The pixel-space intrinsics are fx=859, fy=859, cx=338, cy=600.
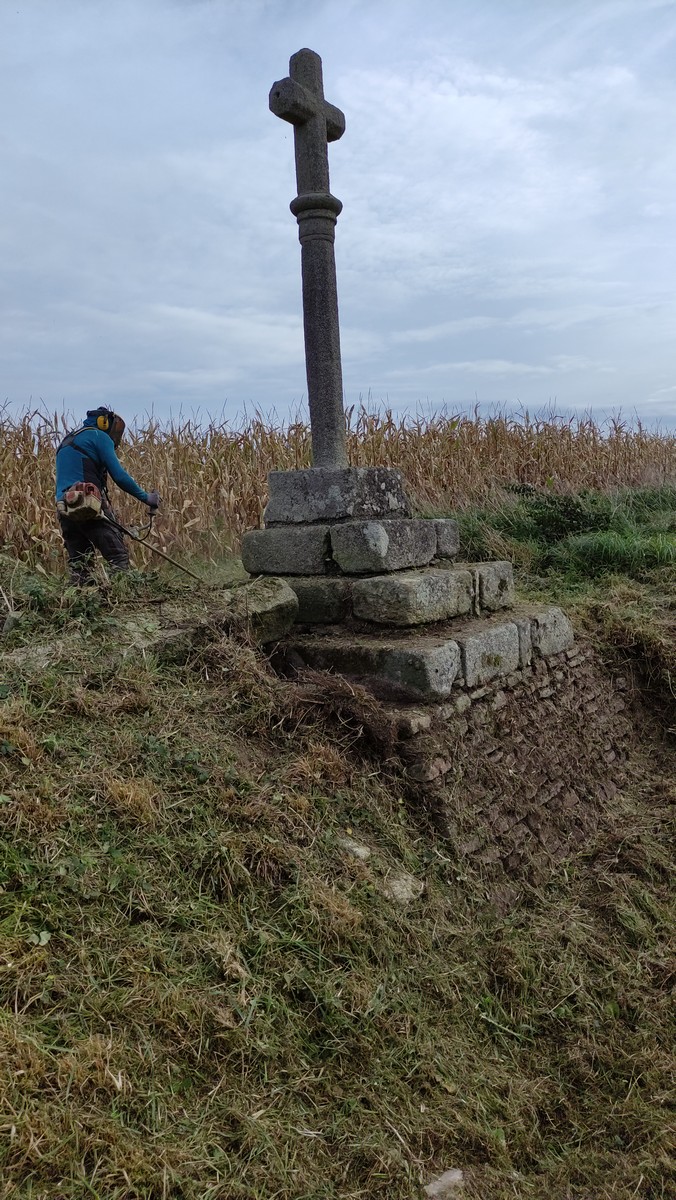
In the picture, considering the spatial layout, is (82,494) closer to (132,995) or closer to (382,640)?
(382,640)

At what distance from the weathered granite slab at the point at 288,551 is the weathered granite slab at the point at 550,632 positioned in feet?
4.93

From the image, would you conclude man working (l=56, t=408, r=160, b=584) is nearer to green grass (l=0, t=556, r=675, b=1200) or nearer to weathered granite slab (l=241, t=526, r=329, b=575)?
weathered granite slab (l=241, t=526, r=329, b=575)

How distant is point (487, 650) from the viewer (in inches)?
198

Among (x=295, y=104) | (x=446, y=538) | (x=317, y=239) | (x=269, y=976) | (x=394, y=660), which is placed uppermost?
(x=295, y=104)

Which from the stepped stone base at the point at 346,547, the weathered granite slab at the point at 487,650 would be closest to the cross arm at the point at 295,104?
the stepped stone base at the point at 346,547

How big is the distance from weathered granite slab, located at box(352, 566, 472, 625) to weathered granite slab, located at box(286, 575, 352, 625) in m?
0.08

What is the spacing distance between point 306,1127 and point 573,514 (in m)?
7.86

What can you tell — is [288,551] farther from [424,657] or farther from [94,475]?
[94,475]

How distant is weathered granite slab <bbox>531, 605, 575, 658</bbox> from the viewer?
224 inches

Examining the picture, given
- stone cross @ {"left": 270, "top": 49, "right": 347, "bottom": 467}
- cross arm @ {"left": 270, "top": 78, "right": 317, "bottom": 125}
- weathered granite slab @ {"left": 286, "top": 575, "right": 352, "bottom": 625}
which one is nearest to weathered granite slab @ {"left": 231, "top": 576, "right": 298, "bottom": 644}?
weathered granite slab @ {"left": 286, "top": 575, "right": 352, "bottom": 625}

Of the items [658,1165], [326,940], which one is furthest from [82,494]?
[658,1165]

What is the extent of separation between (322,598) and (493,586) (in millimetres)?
1288

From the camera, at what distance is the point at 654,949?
13.3 feet

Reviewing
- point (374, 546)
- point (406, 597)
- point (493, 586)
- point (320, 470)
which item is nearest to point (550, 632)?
point (493, 586)
